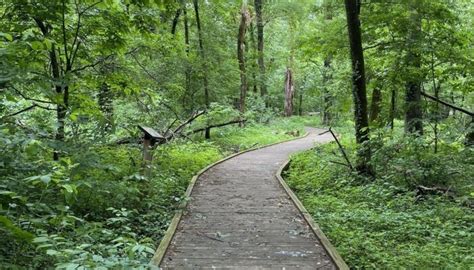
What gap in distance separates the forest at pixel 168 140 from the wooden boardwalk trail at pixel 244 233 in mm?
336

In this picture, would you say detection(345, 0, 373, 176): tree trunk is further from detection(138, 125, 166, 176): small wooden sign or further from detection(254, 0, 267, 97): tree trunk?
detection(254, 0, 267, 97): tree trunk

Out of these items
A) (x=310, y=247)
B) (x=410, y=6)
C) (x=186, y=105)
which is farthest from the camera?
(x=186, y=105)

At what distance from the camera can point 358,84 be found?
1049cm

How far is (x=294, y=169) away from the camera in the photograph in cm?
1369

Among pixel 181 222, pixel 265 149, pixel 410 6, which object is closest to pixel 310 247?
pixel 181 222

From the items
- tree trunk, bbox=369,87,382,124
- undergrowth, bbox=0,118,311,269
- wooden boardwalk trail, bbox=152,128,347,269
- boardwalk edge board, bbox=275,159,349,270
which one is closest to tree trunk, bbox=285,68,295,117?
tree trunk, bbox=369,87,382,124

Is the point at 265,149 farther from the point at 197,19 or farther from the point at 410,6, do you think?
the point at 410,6

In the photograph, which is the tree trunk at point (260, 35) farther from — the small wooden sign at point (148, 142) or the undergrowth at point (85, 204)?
the small wooden sign at point (148, 142)

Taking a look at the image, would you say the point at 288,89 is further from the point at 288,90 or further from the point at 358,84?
the point at 358,84

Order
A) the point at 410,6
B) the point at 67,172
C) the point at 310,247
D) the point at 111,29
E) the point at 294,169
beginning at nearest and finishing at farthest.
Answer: the point at 67,172 → the point at 310,247 → the point at 111,29 → the point at 410,6 → the point at 294,169

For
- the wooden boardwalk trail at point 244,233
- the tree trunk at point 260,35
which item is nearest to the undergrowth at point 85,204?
the wooden boardwalk trail at point 244,233

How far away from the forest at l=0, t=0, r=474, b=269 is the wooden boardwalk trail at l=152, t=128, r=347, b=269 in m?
0.34

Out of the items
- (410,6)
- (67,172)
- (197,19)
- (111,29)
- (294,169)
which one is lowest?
(294,169)

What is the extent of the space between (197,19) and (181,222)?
1297 cm
